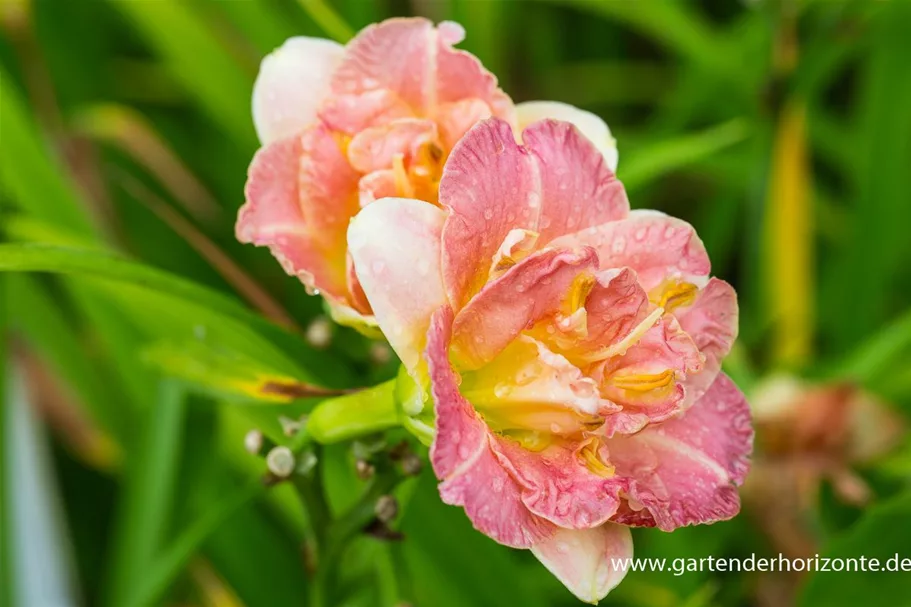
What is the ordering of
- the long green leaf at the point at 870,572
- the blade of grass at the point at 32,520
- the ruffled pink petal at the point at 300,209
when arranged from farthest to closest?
1. the blade of grass at the point at 32,520
2. the long green leaf at the point at 870,572
3. the ruffled pink petal at the point at 300,209

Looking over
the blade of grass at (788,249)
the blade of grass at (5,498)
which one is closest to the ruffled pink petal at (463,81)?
the blade of grass at (5,498)

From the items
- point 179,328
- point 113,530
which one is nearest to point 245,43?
point 179,328

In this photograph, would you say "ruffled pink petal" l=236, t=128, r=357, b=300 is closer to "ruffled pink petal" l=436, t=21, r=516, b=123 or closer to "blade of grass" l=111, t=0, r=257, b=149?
"ruffled pink petal" l=436, t=21, r=516, b=123

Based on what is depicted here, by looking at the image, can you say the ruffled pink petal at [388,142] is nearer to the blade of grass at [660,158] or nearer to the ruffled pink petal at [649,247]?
the ruffled pink petal at [649,247]

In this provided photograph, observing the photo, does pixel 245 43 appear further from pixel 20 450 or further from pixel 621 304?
pixel 621 304

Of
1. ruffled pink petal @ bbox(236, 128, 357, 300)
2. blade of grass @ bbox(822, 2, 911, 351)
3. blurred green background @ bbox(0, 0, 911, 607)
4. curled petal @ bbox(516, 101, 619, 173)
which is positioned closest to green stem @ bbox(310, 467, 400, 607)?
blurred green background @ bbox(0, 0, 911, 607)
